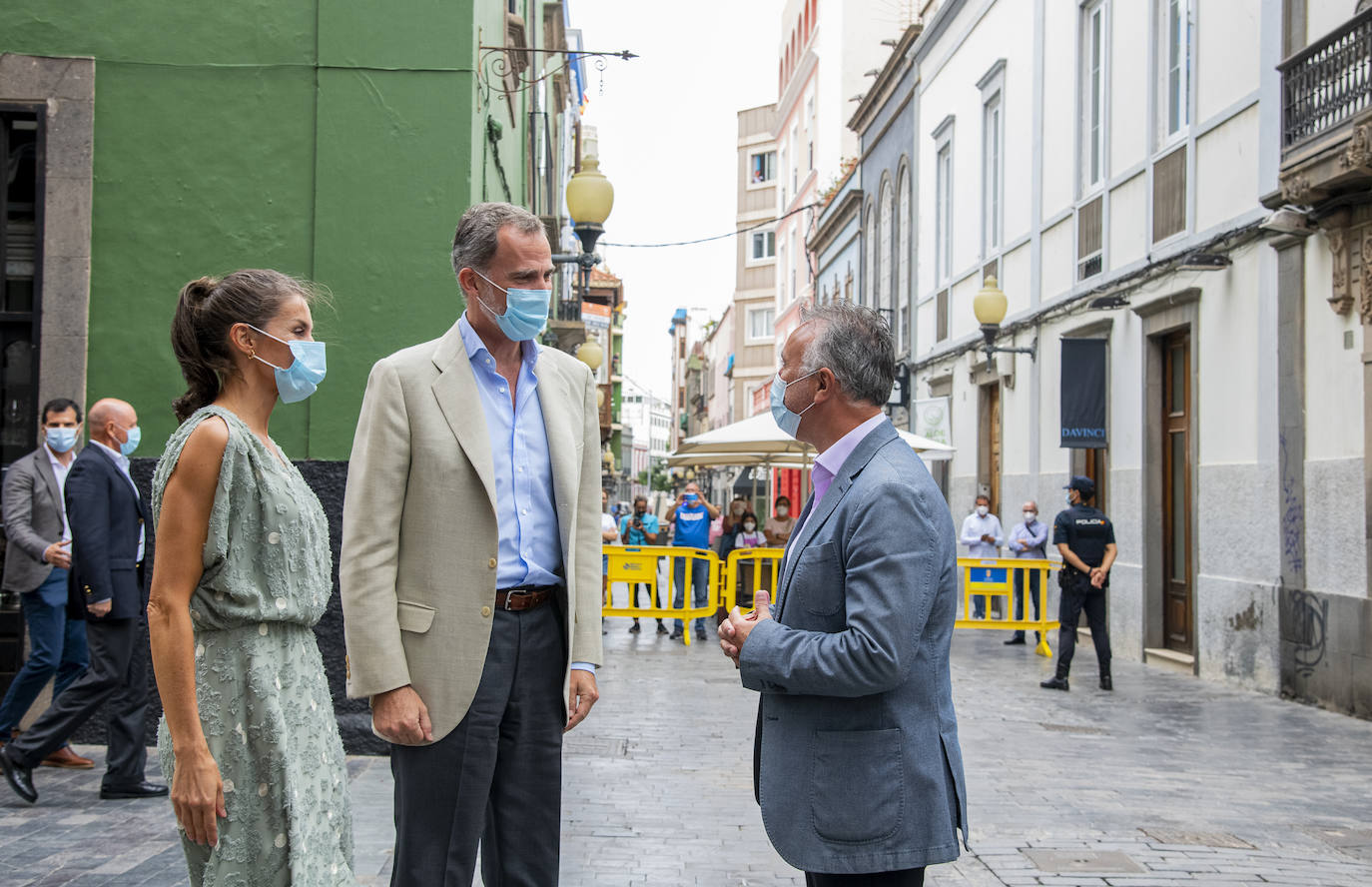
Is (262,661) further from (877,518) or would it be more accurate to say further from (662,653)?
(662,653)

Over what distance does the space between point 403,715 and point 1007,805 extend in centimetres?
470

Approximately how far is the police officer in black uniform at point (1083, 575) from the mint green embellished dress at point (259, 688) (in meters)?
10.1

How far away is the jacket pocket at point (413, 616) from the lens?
3.23 meters

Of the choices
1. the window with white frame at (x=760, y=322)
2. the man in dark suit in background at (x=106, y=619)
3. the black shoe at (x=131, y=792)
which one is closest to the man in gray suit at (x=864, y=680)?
the man in dark suit in background at (x=106, y=619)

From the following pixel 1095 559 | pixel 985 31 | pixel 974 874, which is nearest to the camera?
pixel 974 874

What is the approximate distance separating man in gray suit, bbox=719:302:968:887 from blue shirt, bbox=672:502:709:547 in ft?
49.4

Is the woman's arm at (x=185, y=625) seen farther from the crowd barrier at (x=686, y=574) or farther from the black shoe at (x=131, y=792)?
the crowd barrier at (x=686, y=574)

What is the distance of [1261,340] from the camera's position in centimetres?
1258

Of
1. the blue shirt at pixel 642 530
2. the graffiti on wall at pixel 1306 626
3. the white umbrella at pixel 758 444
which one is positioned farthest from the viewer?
the blue shirt at pixel 642 530

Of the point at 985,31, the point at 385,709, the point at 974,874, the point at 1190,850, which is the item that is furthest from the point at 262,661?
the point at 985,31

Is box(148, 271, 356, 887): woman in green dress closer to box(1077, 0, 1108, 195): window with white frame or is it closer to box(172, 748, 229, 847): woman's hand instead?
box(172, 748, 229, 847): woman's hand

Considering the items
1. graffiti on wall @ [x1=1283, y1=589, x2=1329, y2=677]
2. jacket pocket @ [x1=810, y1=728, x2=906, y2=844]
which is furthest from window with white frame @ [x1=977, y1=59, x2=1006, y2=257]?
jacket pocket @ [x1=810, y1=728, x2=906, y2=844]

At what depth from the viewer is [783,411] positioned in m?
3.29

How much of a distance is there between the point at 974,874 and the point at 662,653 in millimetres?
9501
